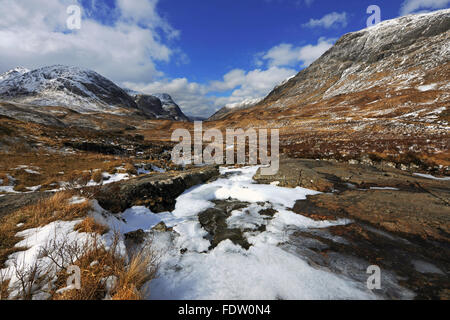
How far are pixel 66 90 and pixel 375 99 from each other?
165175 mm

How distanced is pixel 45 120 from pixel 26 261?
189 ft

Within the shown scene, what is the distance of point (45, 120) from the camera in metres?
42.5

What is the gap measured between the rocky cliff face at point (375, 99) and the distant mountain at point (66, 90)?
93298 millimetres

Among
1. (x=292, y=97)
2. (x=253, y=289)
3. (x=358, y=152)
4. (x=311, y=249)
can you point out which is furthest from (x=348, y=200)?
(x=292, y=97)

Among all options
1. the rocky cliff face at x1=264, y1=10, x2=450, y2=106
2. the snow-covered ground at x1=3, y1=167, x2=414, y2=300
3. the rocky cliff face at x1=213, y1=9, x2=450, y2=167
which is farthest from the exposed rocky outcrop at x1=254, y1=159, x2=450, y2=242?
the rocky cliff face at x1=264, y1=10, x2=450, y2=106

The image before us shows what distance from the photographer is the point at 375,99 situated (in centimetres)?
5281

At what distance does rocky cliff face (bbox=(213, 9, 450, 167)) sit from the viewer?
18.6 metres

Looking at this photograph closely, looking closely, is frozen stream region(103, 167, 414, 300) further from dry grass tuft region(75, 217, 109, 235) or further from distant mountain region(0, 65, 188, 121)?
distant mountain region(0, 65, 188, 121)

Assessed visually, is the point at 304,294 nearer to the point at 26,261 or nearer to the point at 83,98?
the point at 26,261

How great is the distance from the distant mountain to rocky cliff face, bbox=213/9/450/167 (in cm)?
9330

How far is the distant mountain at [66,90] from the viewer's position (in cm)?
10331

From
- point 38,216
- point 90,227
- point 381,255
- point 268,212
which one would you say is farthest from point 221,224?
point 38,216

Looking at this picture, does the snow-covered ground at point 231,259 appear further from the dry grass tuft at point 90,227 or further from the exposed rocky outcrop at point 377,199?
the exposed rocky outcrop at point 377,199
